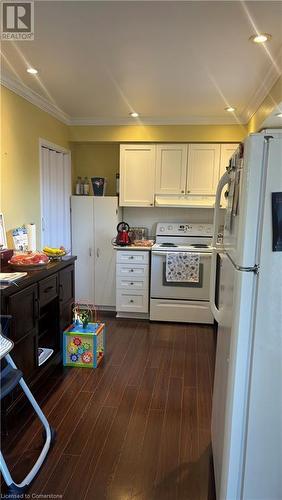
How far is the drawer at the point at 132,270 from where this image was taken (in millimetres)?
4203

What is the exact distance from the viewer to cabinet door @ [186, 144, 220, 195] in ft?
13.9

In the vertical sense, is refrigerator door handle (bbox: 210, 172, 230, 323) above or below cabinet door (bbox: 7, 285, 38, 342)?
above

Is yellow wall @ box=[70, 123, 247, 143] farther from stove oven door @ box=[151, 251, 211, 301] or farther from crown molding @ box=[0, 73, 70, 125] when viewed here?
stove oven door @ box=[151, 251, 211, 301]

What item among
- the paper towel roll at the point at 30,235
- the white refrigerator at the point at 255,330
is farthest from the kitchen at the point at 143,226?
the paper towel roll at the point at 30,235

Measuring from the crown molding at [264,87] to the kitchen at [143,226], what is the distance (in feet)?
0.06

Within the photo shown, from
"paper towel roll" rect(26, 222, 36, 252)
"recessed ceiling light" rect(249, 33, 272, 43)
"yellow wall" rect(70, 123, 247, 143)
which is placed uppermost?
"recessed ceiling light" rect(249, 33, 272, 43)

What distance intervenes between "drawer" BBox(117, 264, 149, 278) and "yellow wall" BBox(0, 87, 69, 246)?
3.77 ft

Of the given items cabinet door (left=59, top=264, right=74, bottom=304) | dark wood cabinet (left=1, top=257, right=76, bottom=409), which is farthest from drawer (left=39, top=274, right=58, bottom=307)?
cabinet door (left=59, top=264, right=74, bottom=304)

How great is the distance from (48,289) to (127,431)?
3.74ft

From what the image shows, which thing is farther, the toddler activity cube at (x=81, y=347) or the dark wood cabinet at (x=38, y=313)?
the toddler activity cube at (x=81, y=347)

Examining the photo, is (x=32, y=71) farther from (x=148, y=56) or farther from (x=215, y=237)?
(x=215, y=237)

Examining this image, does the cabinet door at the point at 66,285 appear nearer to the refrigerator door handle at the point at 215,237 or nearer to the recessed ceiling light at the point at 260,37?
the refrigerator door handle at the point at 215,237

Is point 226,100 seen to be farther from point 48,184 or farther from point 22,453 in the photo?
point 22,453

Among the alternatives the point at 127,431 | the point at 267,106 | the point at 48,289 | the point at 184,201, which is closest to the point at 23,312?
the point at 48,289
